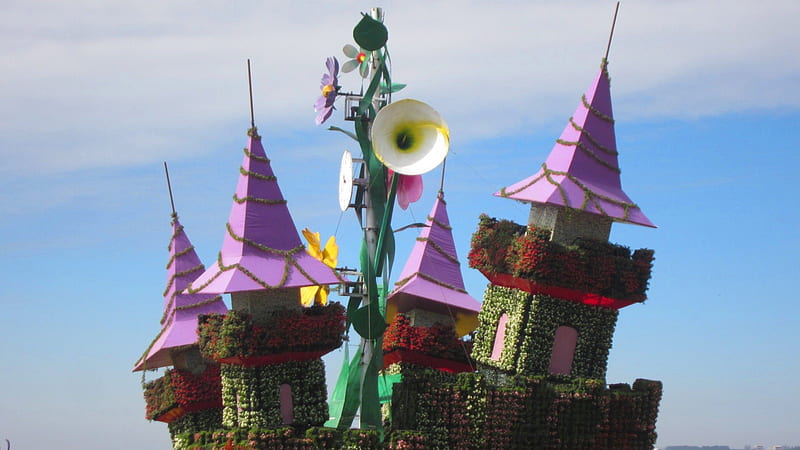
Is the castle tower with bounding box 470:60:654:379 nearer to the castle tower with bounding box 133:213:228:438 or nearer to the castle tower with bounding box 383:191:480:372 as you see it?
the castle tower with bounding box 383:191:480:372

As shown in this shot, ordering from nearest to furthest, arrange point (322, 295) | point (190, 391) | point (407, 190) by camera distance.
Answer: point (407, 190)
point (190, 391)
point (322, 295)

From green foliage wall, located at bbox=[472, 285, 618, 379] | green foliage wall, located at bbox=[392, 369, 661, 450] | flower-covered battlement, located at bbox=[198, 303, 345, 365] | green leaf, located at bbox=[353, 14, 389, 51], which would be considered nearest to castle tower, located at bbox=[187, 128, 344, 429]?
flower-covered battlement, located at bbox=[198, 303, 345, 365]

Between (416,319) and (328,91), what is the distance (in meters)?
6.23

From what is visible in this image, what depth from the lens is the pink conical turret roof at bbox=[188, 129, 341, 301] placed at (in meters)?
34.5

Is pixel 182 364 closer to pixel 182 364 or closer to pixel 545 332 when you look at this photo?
pixel 182 364

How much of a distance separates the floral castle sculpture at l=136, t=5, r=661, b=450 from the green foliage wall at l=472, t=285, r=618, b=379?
4cm

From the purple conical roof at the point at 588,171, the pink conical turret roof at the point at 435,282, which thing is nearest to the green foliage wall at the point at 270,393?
the pink conical turret roof at the point at 435,282

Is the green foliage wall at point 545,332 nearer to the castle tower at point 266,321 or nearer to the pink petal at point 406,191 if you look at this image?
the pink petal at point 406,191

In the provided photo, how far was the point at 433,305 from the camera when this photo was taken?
39.5 metres

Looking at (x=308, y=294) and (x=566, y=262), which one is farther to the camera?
(x=308, y=294)

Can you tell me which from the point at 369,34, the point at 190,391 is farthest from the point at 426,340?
the point at 369,34

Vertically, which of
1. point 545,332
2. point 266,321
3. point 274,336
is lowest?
point 274,336

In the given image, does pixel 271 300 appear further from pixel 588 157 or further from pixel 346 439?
pixel 588 157

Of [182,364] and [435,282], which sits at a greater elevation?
[435,282]
